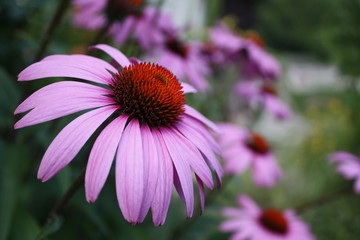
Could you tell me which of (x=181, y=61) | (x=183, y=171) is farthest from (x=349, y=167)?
(x=183, y=171)

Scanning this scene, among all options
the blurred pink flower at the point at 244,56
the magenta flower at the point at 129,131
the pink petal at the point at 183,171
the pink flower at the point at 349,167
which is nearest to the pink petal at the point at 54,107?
the magenta flower at the point at 129,131

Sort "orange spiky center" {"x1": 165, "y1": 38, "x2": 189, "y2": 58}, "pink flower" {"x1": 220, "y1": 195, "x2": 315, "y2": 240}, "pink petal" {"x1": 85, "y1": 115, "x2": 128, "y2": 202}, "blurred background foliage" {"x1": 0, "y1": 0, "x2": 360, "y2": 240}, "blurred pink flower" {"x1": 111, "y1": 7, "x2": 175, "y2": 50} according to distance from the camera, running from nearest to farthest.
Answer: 1. "pink petal" {"x1": 85, "y1": 115, "x2": 128, "y2": 202}
2. "blurred background foliage" {"x1": 0, "y1": 0, "x2": 360, "y2": 240}
3. "pink flower" {"x1": 220, "y1": 195, "x2": 315, "y2": 240}
4. "blurred pink flower" {"x1": 111, "y1": 7, "x2": 175, "y2": 50}
5. "orange spiky center" {"x1": 165, "y1": 38, "x2": 189, "y2": 58}

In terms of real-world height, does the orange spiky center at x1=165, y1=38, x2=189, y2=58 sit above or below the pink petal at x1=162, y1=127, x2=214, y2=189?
above

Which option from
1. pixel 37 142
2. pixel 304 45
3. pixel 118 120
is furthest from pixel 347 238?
pixel 304 45

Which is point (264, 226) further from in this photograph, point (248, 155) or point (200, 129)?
point (200, 129)

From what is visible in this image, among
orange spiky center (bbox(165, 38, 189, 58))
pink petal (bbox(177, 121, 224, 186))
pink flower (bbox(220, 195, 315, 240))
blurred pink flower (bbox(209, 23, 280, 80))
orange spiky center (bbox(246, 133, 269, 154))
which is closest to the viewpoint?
pink petal (bbox(177, 121, 224, 186))

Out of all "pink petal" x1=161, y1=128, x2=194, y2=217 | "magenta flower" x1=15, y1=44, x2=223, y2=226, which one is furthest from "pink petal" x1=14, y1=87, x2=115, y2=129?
"pink petal" x1=161, y1=128, x2=194, y2=217

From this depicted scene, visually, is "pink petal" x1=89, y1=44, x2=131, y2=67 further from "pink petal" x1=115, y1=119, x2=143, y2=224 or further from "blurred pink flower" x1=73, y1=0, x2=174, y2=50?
"blurred pink flower" x1=73, y1=0, x2=174, y2=50

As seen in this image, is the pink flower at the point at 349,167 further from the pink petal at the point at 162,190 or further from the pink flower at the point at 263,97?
the pink petal at the point at 162,190
